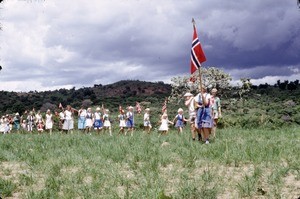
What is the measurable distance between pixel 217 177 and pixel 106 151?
148 inches

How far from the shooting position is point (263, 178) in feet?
24.1

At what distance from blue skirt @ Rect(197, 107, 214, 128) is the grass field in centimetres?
214

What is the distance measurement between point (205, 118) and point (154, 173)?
533 cm

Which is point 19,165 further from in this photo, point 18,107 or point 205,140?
point 18,107

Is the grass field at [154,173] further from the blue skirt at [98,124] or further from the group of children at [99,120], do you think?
the group of children at [99,120]

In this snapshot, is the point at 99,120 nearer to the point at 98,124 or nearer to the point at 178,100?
the point at 98,124

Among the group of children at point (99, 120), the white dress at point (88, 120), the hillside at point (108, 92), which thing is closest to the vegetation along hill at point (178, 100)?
the hillside at point (108, 92)

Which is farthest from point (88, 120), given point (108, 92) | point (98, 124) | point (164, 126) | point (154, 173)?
point (108, 92)

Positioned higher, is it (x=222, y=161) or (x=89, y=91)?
(x=89, y=91)

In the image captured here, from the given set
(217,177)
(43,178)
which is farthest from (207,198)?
(43,178)

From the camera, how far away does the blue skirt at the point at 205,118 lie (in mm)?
12792

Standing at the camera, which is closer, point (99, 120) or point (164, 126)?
point (164, 126)

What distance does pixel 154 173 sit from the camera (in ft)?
25.8

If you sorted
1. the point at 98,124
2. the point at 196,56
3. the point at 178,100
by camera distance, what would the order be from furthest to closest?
the point at 178,100, the point at 98,124, the point at 196,56
